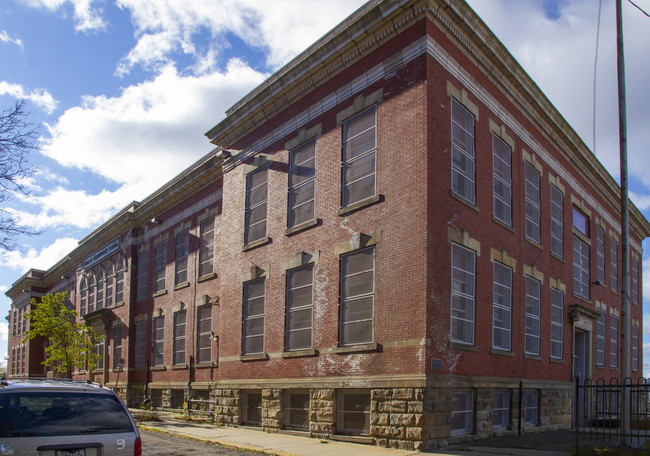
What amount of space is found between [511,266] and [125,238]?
79.9 feet

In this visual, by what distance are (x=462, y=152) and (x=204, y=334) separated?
14590 mm

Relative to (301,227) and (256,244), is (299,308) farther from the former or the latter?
(256,244)

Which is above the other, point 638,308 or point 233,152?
point 233,152

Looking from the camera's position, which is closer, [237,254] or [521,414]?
[521,414]

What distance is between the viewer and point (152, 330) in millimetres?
31469

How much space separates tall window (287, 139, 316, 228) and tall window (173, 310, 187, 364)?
11331mm

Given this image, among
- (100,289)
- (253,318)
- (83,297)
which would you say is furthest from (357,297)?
(83,297)

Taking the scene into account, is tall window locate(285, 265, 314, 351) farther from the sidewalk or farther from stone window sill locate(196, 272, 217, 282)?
stone window sill locate(196, 272, 217, 282)

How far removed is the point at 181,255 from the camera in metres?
29.6

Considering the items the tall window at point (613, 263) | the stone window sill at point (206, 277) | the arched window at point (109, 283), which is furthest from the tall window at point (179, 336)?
the tall window at point (613, 263)

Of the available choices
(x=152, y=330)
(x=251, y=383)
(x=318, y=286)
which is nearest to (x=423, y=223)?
(x=318, y=286)

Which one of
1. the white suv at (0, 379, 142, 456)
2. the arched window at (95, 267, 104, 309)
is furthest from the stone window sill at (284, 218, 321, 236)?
the arched window at (95, 267, 104, 309)

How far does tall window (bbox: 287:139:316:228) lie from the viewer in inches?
752

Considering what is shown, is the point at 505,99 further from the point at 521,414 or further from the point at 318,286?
the point at 521,414
